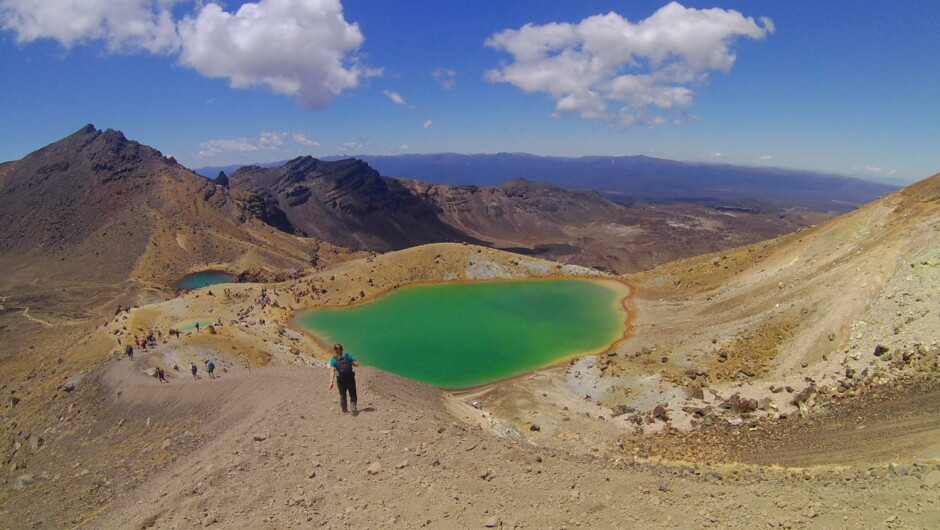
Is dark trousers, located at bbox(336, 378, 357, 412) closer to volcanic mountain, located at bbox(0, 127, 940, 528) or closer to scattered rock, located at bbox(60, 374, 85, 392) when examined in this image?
volcanic mountain, located at bbox(0, 127, 940, 528)

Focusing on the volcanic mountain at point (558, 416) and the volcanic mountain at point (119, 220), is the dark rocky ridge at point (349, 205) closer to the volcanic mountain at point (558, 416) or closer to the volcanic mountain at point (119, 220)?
the volcanic mountain at point (119, 220)

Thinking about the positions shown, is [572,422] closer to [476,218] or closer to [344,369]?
[344,369]

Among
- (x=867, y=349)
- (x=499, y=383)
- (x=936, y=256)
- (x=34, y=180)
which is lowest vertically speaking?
(x=499, y=383)

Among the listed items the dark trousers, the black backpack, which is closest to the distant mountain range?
the dark trousers

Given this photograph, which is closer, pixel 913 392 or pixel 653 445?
pixel 913 392

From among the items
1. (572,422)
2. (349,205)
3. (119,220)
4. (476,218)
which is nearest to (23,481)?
(572,422)

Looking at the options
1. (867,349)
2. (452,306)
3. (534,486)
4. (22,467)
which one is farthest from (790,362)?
(22,467)

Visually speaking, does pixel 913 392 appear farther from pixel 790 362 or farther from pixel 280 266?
pixel 280 266

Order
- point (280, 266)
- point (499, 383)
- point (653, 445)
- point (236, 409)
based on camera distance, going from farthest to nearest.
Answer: point (280, 266)
point (499, 383)
point (653, 445)
point (236, 409)
